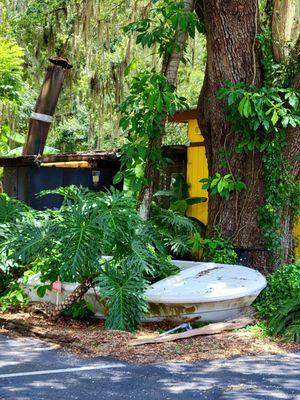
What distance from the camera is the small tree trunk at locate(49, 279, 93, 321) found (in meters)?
9.01

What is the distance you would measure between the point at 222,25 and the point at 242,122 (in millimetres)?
1671

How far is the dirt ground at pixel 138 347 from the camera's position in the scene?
24.2ft

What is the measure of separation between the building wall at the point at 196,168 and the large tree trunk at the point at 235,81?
119 inches

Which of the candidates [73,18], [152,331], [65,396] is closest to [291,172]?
[152,331]

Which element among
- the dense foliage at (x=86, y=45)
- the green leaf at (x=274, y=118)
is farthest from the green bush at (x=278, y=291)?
the dense foliage at (x=86, y=45)

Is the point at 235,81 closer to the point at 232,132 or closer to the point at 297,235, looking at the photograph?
the point at 232,132

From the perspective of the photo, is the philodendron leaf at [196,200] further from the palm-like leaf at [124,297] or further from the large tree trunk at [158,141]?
the palm-like leaf at [124,297]

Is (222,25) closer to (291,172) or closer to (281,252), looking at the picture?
(291,172)

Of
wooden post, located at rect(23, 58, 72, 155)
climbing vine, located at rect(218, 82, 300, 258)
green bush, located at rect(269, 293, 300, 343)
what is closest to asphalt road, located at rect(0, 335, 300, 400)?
green bush, located at rect(269, 293, 300, 343)

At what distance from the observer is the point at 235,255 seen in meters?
10.5

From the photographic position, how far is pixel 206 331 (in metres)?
8.41

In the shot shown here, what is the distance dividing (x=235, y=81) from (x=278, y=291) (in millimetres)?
3469

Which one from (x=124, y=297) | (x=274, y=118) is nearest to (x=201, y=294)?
(x=124, y=297)

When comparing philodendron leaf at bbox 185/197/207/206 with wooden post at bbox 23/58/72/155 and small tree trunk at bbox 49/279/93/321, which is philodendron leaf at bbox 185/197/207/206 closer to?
small tree trunk at bbox 49/279/93/321
